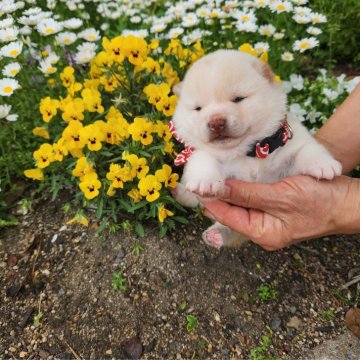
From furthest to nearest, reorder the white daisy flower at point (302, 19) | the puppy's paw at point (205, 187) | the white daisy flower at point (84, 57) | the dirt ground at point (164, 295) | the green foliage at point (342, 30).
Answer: the green foliage at point (342, 30)
the white daisy flower at point (302, 19)
the white daisy flower at point (84, 57)
the dirt ground at point (164, 295)
the puppy's paw at point (205, 187)

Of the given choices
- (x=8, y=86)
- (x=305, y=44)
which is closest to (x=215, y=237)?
(x=8, y=86)

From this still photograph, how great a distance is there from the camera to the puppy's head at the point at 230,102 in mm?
1992

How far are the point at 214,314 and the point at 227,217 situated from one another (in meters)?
0.58

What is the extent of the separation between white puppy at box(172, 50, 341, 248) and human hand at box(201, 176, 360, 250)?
9cm

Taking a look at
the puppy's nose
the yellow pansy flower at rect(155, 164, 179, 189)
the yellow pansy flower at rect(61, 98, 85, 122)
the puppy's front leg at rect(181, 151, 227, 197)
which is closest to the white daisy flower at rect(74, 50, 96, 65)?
the yellow pansy flower at rect(61, 98, 85, 122)

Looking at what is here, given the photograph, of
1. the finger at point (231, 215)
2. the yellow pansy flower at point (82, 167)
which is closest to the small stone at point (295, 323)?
the finger at point (231, 215)

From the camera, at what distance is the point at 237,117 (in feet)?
6.51

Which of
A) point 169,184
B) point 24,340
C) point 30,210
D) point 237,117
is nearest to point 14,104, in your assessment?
point 30,210

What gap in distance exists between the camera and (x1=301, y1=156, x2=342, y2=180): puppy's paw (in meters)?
2.01

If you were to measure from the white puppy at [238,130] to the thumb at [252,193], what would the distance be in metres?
0.07

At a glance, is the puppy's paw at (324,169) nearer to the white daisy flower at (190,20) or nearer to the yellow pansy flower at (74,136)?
the yellow pansy flower at (74,136)

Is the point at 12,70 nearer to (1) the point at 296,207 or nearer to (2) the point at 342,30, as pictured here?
(1) the point at 296,207

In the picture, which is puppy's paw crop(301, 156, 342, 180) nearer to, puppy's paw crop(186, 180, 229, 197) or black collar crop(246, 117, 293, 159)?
black collar crop(246, 117, 293, 159)

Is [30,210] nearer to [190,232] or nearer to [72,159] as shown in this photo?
[72,159]
